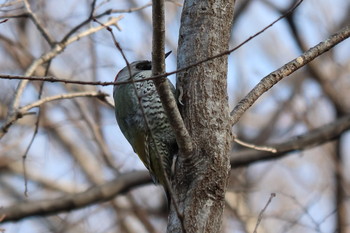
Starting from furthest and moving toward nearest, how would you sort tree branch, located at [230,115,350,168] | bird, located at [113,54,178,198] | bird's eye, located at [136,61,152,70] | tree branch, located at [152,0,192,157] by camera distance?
tree branch, located at [230,115,350,168] < bird's eye, located at [136,61,152,70] < bird, located at [113,54,178,198] < tree branch, located at [152,0,192,157]

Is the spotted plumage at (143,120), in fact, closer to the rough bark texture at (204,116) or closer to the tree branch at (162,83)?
the rough bark texture at (204,116)

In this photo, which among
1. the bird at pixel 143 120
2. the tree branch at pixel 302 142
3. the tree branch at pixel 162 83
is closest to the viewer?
the tree branch at pixel 162 83

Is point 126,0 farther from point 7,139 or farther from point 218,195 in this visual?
point 218,195

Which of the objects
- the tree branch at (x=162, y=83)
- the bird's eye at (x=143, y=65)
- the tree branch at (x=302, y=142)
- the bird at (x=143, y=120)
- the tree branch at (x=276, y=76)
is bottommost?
the tree branch at (x=162, y=83)

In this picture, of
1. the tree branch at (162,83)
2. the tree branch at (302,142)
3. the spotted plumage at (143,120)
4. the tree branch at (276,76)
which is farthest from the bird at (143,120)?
the tree branch at (302,142)

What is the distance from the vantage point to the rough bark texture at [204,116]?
2996 millimetres

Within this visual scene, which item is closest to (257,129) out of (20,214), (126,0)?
(126,0)

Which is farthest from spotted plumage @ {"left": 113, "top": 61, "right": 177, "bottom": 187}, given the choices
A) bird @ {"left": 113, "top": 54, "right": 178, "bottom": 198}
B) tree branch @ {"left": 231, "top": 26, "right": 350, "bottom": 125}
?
tree branch @ {"left": 231, "top": 26, "right": 350, "bottom": 125}

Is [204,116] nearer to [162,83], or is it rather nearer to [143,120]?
[162,83]

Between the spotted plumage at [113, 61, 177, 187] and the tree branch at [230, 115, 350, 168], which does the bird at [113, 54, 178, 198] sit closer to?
the spotted plumage at [113, 61, 177, 187]

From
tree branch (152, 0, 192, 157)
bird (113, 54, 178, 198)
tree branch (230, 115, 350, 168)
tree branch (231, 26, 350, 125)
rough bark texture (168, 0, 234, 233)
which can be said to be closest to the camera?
tree branch (152, 0, 192, 157)

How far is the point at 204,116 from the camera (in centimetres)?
326

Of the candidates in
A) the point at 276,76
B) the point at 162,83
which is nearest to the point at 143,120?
the point at 276,76

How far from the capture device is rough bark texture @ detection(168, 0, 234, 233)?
300cm
